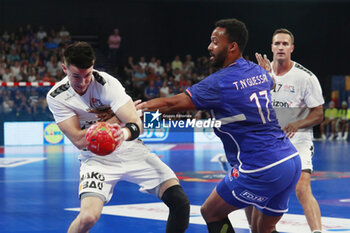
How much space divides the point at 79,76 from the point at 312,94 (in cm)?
320

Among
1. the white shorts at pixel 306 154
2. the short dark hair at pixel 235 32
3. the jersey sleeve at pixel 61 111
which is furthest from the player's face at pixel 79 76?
the white shorts at pixel 306 154

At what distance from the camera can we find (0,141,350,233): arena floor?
819 centimetres

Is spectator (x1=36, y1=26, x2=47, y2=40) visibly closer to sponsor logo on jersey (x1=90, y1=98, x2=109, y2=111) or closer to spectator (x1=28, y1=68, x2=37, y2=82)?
spectator (x1=28, y1=68, x2=37, y2=82)

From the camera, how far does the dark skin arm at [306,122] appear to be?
22.7 feet

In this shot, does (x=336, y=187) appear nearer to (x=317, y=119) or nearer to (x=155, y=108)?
(x=317, y=119)

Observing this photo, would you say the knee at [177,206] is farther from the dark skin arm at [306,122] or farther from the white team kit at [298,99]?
the white team kit at [298,99]

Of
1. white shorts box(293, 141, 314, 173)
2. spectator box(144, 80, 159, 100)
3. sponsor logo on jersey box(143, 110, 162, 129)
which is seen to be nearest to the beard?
sponsor logo on jersey box(143, 110, 162, 129)

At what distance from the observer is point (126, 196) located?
1085 centimetres

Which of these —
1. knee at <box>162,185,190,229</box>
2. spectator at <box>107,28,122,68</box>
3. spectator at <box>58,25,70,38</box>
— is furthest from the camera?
spectator at <box>107,28,122,68</box>

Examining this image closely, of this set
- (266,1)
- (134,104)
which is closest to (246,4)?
(266,1)

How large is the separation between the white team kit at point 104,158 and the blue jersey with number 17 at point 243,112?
949 millimetres

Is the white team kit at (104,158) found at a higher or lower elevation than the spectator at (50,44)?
lower

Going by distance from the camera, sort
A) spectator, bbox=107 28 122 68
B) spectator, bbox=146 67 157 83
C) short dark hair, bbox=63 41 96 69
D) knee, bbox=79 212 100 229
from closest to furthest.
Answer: short dark hair, bbox=63 41 96 69 < knee, bbox=79 212 100 229 < spectator, bbox=146 67 157 83 < spectator, bbox=107 28 122 68

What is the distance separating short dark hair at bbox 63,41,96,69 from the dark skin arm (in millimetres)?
2577
